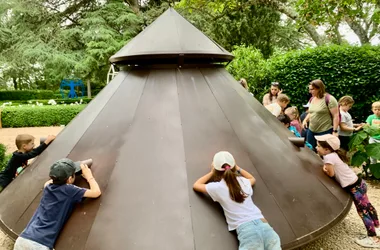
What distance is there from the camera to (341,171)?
367 centimetres

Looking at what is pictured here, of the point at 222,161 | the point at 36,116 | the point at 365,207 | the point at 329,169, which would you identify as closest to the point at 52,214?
the point at 222,161

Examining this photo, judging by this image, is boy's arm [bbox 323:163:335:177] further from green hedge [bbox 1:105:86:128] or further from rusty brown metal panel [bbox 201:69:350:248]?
green hedge [bbox 1:105:86:128]

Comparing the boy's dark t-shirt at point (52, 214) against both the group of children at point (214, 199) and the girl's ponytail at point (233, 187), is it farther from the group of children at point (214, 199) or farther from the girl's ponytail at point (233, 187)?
the girl's ponytail at point (233, 187)

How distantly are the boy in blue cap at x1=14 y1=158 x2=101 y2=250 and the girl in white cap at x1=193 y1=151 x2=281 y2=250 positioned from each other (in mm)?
972

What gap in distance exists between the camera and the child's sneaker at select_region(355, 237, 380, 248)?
3.71 meters

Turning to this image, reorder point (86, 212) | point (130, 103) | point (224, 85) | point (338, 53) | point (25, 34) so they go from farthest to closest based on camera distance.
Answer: point (25, 34)
point (338, 53)
point (224, 85)
point (130, 103)
point (86, 212)

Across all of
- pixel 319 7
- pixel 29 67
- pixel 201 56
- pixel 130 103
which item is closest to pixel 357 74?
pixel 319 7

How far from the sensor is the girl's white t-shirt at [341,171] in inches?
143

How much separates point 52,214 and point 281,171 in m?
2.11

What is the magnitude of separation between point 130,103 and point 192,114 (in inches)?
26.9

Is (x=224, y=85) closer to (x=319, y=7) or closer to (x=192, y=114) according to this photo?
(x=192, y=114)

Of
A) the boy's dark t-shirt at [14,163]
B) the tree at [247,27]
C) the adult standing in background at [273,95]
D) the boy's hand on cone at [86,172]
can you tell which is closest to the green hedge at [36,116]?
the tree at [247,27]

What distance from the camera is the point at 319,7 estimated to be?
747 cm

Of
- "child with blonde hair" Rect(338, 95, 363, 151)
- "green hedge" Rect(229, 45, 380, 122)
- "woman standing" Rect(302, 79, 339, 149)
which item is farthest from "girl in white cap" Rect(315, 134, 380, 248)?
"green hedge" Rect(229, 45, 380, 122)
